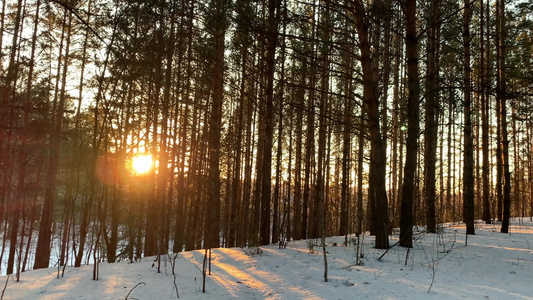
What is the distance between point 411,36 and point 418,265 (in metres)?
4.57

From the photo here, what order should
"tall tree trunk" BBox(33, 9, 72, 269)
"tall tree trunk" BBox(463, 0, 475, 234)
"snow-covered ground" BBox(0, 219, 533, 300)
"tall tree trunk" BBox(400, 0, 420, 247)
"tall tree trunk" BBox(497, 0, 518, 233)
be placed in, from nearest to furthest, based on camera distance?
"snow-covered ground" BBox(0, 219, 533, 300) < "tall tree trunk" BBox(400, 0, 420, 247) < "tall tree trunk" BBox(463, 0, 475, 234) < "tall tree trunk" BBox(497, 0, 518, 233) < "tall tree trunk" BBox(33, 9, 72, 269)

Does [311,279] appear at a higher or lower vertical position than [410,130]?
lower

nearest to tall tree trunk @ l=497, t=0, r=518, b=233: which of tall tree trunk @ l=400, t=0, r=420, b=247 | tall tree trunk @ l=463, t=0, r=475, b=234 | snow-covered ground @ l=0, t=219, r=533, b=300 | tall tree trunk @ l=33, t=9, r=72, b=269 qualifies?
tall tree trunk @ l=463, t=0, r=475, b=234

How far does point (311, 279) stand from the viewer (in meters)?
4.43

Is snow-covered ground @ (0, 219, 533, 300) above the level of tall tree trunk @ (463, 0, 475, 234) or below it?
below

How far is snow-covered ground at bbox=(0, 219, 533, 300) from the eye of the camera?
3.67 metres

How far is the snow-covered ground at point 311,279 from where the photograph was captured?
3674mm

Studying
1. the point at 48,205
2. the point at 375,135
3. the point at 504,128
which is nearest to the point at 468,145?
the point at 504,128

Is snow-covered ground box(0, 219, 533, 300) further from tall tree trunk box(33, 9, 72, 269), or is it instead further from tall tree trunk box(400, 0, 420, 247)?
tall tree trunk box(33, 9, 72, 269)

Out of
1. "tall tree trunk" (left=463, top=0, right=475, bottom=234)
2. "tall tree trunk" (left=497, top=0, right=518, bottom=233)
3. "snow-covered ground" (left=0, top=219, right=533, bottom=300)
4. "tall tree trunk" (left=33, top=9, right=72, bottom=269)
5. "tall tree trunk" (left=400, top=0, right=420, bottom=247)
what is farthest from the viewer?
"tall tree trunk" (left=33, top=9, right=72, bottom=269)

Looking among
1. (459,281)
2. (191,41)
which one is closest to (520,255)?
(459,281)

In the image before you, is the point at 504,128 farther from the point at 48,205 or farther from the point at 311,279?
the point at 48,205

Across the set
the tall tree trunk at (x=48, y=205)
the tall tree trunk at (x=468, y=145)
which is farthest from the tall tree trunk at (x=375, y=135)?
the tall tree trunk at (x=48, y=205)

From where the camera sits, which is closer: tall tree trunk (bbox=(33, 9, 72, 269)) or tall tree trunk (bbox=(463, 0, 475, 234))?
tall tree trunk (bbox=(463, 0, 475, 234))
